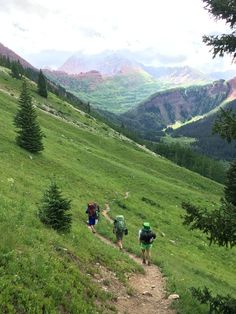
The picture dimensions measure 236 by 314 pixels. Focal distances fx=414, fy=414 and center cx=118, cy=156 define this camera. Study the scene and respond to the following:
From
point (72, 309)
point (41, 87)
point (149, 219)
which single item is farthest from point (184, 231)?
point (41, 87)

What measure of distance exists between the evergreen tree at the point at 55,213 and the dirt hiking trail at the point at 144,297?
4668mm

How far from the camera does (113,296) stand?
1684 cm

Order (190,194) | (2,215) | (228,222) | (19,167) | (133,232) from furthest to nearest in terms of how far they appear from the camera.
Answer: (190,194) < (19,167) < (133,232) < (2,215) < (228,222)

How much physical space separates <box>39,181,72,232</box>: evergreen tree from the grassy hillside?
0.90 m

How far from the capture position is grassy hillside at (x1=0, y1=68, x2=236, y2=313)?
1408 cm

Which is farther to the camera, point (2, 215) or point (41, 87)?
point (41, 87)

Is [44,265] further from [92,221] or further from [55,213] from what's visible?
[92,221]

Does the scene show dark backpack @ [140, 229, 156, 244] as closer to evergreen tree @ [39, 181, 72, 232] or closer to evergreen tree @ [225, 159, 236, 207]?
evergreen tree @ [39, 181, 72, 232]

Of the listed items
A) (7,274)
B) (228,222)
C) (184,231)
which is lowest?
(184,231)

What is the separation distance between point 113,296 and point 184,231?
1066 inches

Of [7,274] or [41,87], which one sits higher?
[41,87]

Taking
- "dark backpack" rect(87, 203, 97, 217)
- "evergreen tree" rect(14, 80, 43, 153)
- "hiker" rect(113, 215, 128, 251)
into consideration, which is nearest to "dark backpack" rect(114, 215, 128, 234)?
"hiker" rect(113, 215, 128, 251)

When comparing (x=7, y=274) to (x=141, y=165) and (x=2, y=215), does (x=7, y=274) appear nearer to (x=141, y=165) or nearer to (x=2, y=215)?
(x=2, y=215)

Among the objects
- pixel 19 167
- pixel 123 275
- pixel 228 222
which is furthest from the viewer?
pixel 19 167
